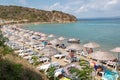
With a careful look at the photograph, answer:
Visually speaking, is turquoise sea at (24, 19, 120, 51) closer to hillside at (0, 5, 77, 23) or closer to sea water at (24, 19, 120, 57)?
sea water at (24, 19, 120, 57)

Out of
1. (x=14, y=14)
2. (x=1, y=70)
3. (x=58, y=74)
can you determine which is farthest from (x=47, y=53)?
(x=14, y=14)

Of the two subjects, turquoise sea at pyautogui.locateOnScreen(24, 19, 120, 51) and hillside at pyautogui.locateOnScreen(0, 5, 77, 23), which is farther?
hillside at pyautogui.locateOnScreen(0, 5, 77, 23)

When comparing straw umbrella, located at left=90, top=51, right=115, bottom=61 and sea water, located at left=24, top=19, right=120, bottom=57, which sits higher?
straw umbrella, located at left=90, top=51, right=115, bottom=61

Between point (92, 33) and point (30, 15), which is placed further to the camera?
point (30, 15)

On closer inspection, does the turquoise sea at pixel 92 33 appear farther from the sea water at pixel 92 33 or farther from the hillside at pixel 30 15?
the hillside at pixel 30 15

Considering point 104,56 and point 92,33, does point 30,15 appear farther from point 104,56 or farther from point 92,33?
point 104,56

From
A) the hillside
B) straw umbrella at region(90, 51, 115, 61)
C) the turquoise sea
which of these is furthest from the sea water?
the hillside

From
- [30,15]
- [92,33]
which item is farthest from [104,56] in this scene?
A: [30,15]

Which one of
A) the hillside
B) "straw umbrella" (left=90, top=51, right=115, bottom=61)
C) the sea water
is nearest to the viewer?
"straw umbrella" (left=90, top=51, right=115, bottom=61)

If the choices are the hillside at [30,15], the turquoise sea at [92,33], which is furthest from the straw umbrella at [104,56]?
the hillside at [30,15]
